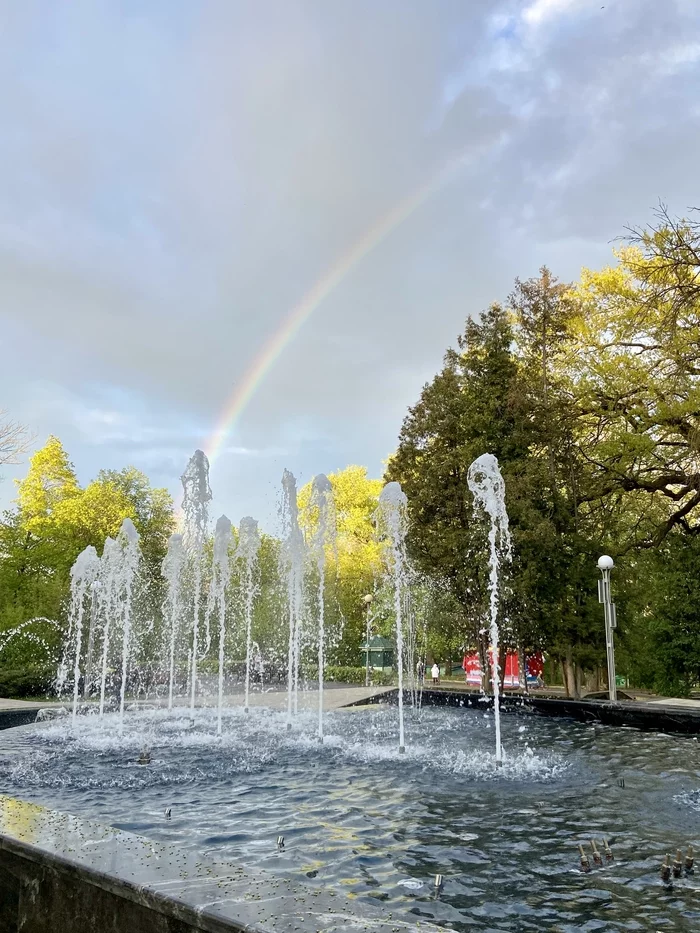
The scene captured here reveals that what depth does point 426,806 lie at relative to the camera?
659 centimetres

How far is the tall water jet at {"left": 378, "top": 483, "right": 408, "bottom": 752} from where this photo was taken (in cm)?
1173

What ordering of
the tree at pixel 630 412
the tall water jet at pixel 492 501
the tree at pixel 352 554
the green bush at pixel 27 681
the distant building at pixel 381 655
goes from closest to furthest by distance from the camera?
the tree at pixel 630 412 < the tall water jet at pixel 492 501 < the green bush at pixel 27 681 < the distant building at pixel 381 655 < the tree at pixel 352 554

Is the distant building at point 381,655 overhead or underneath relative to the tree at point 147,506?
underneath

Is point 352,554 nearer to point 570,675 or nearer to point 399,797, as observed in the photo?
point 570,675

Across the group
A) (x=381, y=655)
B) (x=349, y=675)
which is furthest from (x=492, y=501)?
(x=349, y=675)

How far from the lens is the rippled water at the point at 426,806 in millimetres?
4234

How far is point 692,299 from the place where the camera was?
971 cm

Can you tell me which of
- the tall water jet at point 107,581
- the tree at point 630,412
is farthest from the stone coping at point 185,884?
the tree at point 630,412

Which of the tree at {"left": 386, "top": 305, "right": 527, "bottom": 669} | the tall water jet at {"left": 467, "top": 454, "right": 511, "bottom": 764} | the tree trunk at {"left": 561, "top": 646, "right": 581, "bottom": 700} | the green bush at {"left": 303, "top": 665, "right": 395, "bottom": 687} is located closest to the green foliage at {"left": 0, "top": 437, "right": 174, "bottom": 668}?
the green bush at {"left": 303, "top": 665, "right": 395, "bottom": 687}

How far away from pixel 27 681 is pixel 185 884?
19703 millimetres

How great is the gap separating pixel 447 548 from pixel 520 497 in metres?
2.58

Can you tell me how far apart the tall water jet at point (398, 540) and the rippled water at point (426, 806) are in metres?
1.30

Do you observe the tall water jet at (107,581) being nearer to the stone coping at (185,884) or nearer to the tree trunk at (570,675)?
the tree trunk at (570,675)

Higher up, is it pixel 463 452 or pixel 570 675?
pixel 463 452
